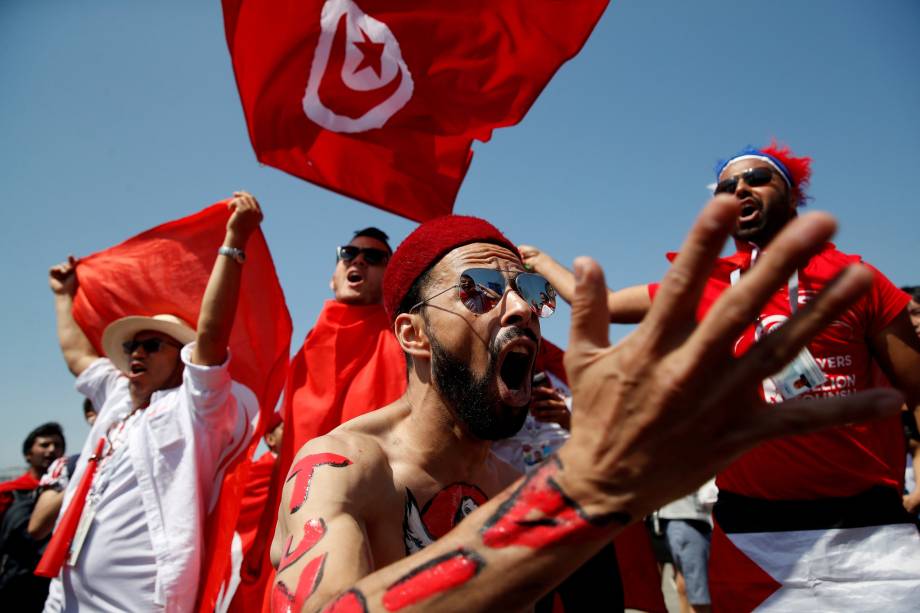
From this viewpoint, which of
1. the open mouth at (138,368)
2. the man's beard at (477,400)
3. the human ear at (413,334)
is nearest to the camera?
the man's beard at (477,400)

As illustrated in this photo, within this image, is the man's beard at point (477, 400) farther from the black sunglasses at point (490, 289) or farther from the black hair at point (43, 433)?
the black hair at point (43, 433)

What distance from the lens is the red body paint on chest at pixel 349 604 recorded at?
1179 millimetres

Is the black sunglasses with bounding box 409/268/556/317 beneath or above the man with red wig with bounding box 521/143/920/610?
above

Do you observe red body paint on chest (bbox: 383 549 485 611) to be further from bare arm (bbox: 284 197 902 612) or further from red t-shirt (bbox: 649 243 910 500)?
red t-shirt (bbox: 649 243 910 500)

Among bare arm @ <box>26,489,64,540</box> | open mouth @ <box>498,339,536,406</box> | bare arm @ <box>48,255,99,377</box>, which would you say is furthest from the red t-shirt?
bare arm @ <box>26,489,64,540</box>

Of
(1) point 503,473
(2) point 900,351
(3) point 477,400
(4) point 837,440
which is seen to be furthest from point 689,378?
(2) point 900,351

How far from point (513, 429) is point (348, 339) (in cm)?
173

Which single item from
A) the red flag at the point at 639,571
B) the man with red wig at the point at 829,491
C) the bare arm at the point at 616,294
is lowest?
the red flag at the point at 639,571

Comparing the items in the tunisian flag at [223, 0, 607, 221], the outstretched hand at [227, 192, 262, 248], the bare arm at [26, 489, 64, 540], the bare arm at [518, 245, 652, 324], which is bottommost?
the bare arm at [26, 489, 64, 540]

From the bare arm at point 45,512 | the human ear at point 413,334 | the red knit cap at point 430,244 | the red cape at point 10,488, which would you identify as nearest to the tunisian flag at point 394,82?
the red knit cap at point 430,244

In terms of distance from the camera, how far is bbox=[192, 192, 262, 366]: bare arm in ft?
10.7

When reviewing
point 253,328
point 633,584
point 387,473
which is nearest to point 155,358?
point 253,328

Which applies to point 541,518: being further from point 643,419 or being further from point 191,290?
point 191,290

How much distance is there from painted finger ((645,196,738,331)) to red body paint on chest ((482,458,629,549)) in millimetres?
328
